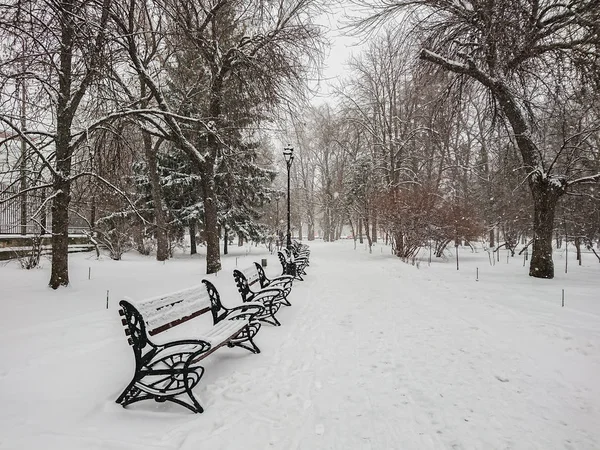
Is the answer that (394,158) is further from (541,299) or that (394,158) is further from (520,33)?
(520,33)

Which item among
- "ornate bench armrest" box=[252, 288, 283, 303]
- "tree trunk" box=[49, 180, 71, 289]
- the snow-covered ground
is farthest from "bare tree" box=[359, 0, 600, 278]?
"tree trunk" box=[49, 180, 71, 289]

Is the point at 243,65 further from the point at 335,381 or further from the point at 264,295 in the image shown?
the point at 335,381

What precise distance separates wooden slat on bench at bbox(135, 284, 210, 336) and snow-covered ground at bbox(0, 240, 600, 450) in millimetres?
711

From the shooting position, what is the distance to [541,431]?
2.88 meters

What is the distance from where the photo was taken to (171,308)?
3.99 metres

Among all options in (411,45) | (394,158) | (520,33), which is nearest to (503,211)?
(394,158)

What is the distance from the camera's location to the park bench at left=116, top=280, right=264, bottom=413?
3.12 meters

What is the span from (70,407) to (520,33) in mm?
7388

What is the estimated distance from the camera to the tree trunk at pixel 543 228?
440 inches

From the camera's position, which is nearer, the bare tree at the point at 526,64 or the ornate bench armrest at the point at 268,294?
the ornate bench armrest at the point at 268,294

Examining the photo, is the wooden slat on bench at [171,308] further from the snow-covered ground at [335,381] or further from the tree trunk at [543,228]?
the tree trunk at [543,228]

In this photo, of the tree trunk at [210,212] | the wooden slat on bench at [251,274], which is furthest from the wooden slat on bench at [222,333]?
the tree trunk at [210,212]

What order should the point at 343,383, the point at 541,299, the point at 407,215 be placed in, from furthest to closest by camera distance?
the point at 407,215, the point at 541,299, the point at 343,383

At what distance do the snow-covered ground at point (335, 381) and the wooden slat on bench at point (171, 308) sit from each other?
0.71 m
